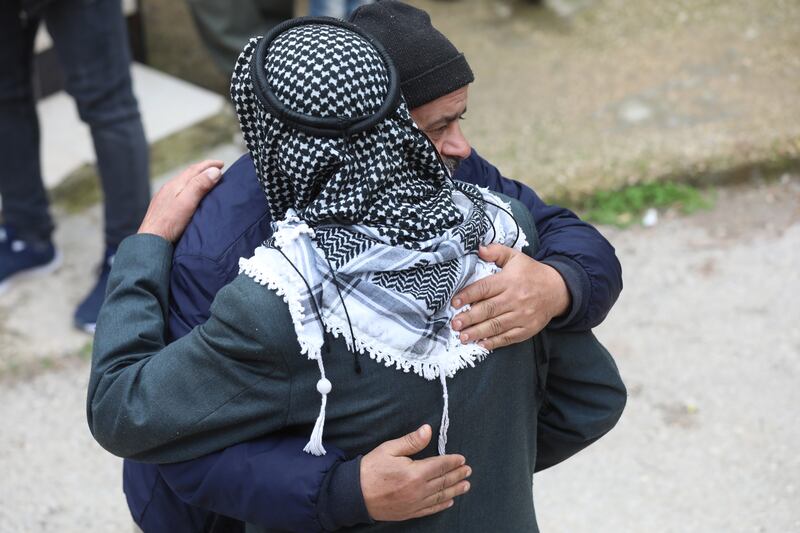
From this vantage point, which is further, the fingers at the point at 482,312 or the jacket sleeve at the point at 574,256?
the jacket sleeve at the point at 574,256

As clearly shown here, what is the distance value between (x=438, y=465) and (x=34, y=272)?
8.86ft

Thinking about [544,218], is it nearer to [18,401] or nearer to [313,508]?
[313,508]

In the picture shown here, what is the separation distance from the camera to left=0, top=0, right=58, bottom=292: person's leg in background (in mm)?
3484

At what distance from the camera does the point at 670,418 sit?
3.27 meters

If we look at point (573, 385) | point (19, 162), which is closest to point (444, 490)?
point (573, 385)

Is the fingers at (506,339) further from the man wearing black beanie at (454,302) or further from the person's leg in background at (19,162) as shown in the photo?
the person's leg in background at (19,162)

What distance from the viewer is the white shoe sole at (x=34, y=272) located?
376 cm

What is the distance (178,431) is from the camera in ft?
5.01

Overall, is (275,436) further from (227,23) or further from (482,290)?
(227,23)

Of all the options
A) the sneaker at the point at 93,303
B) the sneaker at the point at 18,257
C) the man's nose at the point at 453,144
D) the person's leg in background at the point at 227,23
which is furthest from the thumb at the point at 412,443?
the person's leg in background at the point at 227,23

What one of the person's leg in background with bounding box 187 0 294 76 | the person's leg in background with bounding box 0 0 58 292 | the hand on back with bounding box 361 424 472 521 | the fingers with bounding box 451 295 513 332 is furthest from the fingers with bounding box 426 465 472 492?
the person's leg in background with bounding box 187 0 294 76

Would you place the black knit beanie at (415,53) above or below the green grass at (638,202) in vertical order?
above

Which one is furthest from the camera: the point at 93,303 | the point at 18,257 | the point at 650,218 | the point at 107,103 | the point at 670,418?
the point at 650,218

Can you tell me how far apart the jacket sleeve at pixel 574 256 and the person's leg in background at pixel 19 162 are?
2.08 metres
